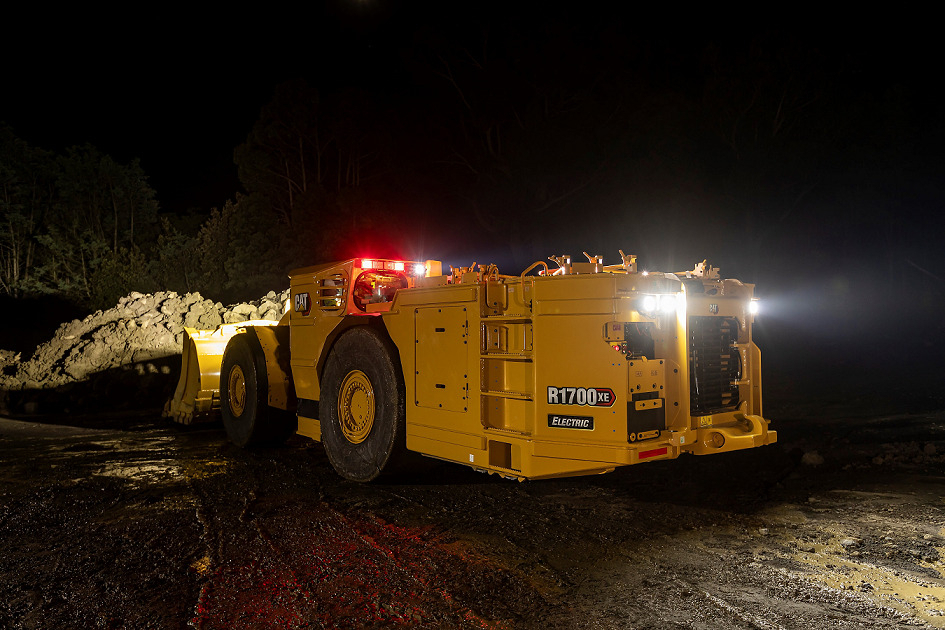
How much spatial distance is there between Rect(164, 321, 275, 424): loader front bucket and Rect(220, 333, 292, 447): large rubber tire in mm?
1186

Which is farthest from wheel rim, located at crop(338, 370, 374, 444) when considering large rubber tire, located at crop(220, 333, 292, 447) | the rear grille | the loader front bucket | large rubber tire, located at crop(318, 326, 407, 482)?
the loader front bucket

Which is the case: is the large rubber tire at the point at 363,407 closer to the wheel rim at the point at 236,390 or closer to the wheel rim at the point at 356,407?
the wheel rim at the point at 356,407

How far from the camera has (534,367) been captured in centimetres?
514

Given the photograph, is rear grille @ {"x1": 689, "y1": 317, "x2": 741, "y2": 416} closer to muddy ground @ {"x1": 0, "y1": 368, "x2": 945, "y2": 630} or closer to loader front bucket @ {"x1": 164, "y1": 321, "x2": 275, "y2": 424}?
muddy ground @ {"x1": 0, "y1": 368, "x2": 945, "y2": 630}

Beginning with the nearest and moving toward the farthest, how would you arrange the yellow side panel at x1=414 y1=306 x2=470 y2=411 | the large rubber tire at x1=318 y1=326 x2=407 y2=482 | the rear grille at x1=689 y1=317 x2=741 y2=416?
1. the rear grille at x1=689 y1=317 x2=741 y2=416
2. the yellow side panel at x1=414 y1=306 x2=470 y2=411
3. the large rubber tire at x1=318 y1=326 x2=407 y2=482

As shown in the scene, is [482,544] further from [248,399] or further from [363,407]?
[248,399]

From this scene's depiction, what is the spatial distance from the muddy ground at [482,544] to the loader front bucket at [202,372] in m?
2.28

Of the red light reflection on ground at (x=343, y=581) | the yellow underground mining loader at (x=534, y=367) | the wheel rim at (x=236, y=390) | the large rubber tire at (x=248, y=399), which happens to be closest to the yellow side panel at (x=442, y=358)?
the yellow underground mining loader at (x=534, y=367)

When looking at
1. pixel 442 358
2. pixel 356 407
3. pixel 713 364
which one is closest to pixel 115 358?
pixel 356 407

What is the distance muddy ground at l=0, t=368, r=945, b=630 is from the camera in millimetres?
3670

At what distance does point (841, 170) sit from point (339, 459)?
21554mm

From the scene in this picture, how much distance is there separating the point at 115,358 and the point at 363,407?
11.6 metres

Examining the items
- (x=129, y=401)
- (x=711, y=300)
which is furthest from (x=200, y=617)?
(x=129, y=401)

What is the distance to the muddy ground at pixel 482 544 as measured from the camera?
144 inches
